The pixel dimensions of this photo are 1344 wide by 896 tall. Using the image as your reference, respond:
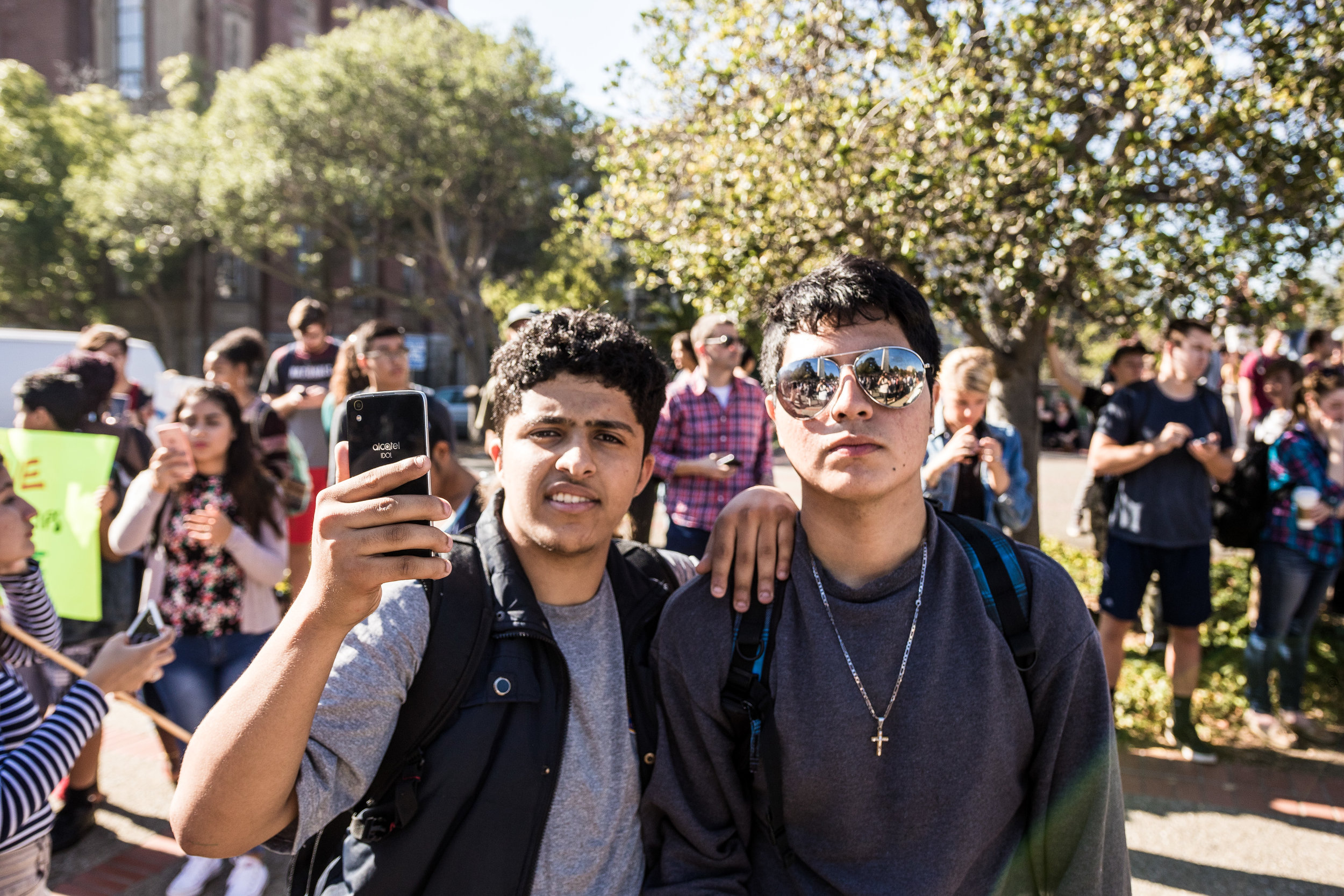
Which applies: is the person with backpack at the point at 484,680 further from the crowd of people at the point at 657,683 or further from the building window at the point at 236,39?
the building window at the point at 236,39

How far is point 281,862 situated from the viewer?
370 cm

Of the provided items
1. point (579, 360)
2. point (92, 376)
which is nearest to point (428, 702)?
point (579, 360)

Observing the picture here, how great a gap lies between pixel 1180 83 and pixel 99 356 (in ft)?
19.2

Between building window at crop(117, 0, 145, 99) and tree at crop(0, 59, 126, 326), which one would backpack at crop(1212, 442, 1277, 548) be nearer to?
tree at crop(0, 59, 126, 326)

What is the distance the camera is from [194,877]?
11.2ft

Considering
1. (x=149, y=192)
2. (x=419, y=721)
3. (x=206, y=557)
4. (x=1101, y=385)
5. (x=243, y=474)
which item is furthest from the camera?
(x=149, y=192)

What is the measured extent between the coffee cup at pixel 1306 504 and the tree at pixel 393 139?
69.2 feet

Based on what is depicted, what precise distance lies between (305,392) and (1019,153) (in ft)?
15.6

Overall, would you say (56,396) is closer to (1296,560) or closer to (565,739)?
(565,739)

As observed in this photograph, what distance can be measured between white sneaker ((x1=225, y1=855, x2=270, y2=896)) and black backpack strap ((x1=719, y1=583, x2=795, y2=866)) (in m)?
2.56

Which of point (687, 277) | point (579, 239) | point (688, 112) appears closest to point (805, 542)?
point (687, 277)

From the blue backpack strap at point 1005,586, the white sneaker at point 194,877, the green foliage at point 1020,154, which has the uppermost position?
the green foliage at point 1020,154

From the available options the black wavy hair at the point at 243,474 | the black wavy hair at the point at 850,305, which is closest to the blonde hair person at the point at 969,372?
the black wavy hair at the point at 850,305

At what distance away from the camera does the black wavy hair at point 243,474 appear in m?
3.67
